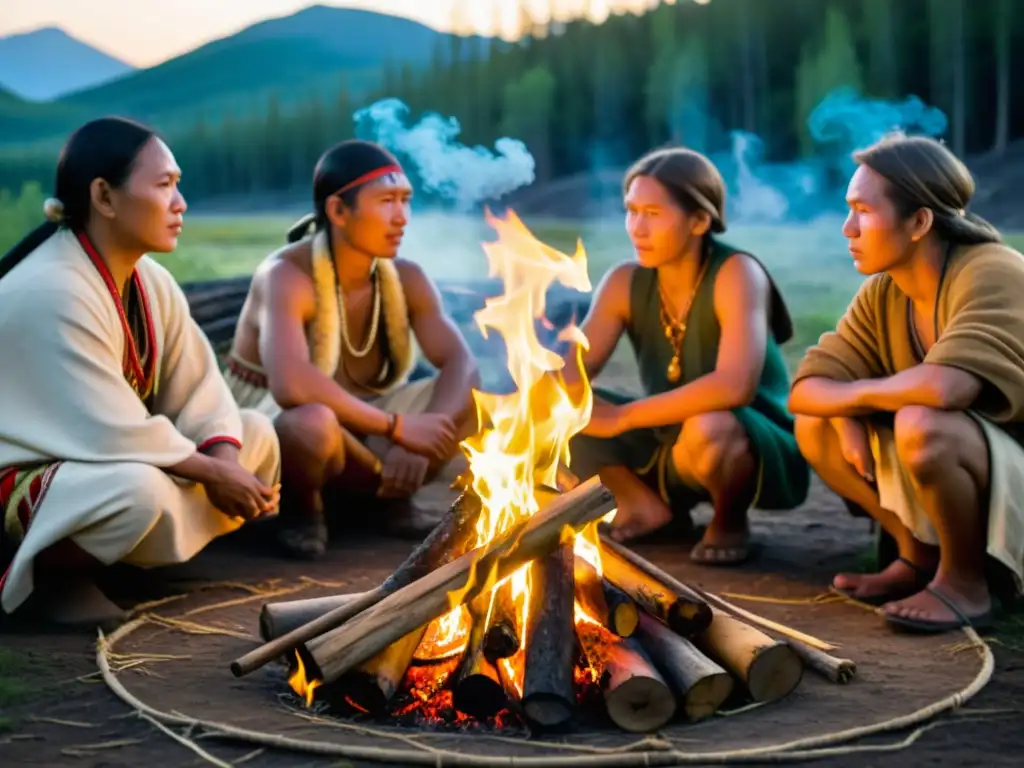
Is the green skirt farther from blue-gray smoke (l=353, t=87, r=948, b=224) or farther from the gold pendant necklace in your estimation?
blue-gray smoke (l=353, t=87, r=948, b=224)

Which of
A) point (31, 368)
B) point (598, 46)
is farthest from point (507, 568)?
point (598, 46)

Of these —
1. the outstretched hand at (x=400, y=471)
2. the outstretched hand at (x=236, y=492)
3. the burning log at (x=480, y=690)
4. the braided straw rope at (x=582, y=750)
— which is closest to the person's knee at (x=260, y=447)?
the outstretched hand at (x=236, y=492)

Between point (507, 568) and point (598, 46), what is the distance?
24.0 ft

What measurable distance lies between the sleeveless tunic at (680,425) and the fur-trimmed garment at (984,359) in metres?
0.65

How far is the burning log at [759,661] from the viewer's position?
354 cm

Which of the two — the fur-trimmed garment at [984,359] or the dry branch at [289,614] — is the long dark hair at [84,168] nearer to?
the dry branch at [289,614]

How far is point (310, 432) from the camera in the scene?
5.54 meters

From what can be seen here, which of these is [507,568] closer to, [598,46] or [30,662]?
[30,662]

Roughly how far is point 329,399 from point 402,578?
1.83 meters

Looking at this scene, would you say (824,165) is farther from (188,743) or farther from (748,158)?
(188,743)

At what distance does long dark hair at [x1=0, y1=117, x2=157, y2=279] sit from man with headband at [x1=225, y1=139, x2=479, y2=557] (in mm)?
1140

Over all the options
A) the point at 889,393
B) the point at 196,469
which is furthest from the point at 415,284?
the point at 889,393

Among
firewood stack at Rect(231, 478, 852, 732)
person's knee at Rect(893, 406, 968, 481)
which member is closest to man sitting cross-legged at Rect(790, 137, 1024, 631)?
person's knee at Rect(893, 406, 968, 481)

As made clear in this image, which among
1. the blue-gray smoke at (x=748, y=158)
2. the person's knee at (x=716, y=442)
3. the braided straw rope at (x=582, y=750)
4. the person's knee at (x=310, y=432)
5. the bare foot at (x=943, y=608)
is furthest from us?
the blue-gray smoke at (x=748, y=158)
